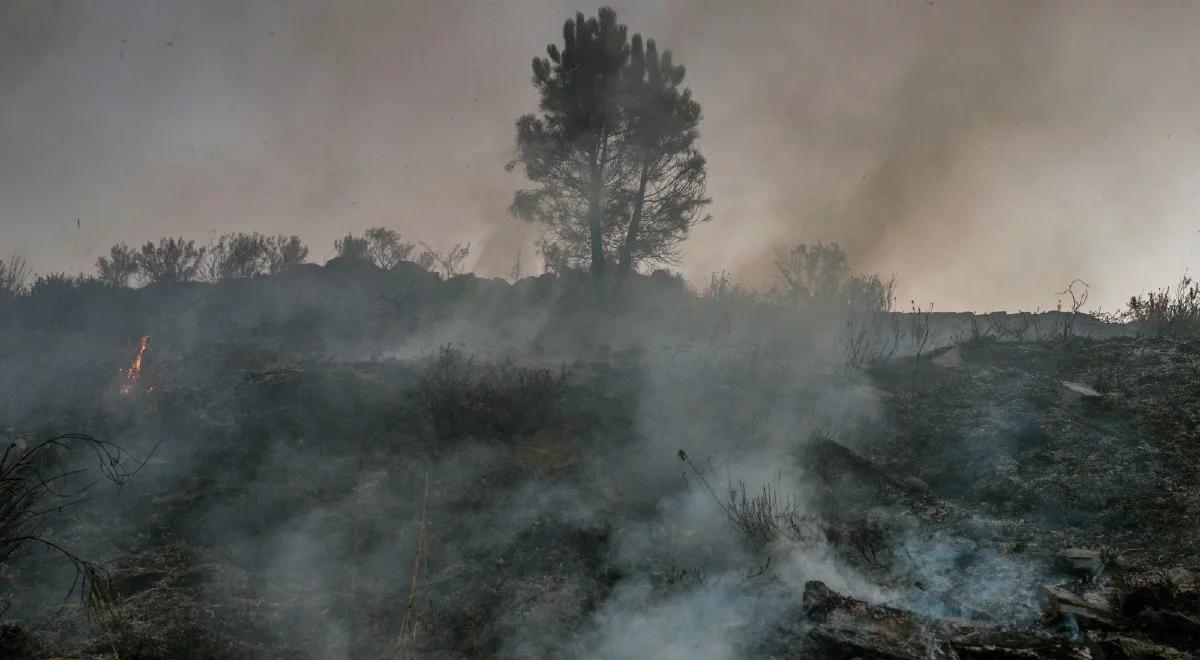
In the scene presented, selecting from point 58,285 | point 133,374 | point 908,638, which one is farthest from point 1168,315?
point 58,285

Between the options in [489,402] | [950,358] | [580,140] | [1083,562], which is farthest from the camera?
[580,140]

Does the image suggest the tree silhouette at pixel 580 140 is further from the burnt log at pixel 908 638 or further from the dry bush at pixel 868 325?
the burnt log at pixel 908 638

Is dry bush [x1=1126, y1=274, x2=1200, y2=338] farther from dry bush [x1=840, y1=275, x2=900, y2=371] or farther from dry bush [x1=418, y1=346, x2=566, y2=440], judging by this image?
dry bush [x1=418, y1=346, x2=566, y2=440]

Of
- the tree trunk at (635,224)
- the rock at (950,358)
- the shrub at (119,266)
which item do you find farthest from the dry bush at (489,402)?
the shrub at (119,266)

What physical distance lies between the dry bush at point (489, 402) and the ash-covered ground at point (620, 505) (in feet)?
0.16

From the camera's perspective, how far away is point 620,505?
7.43 metres

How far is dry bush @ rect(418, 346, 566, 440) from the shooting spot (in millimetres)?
9047

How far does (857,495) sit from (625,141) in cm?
1349

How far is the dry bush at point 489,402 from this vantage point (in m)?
9.05

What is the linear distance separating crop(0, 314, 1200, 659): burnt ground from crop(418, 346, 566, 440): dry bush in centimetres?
4

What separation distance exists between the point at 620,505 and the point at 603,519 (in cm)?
37

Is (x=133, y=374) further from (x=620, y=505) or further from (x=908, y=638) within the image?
(x=908, y=638)

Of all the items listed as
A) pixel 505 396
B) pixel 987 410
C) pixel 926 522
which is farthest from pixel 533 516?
pixel 987 410

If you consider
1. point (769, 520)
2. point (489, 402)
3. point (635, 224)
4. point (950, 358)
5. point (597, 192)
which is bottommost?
point (769, 520)
